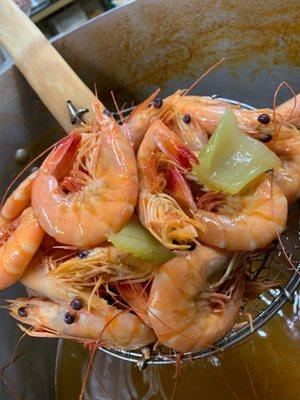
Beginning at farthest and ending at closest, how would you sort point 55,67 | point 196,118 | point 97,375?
1. point 97,375
2. point 55,67
3. point 196,118

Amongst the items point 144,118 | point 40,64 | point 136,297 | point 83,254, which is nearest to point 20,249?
point 83,254

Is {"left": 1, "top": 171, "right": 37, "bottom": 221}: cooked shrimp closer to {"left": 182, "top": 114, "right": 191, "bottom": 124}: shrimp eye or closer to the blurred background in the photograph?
{"left": 182, "top": 114, "right": 191, "bottom": 124}: shrimp eye

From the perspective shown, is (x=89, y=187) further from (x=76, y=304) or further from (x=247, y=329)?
(x=247, y=329)

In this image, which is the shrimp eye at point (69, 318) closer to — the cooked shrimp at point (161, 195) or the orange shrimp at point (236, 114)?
the cooked shrimp at point (161, 195)

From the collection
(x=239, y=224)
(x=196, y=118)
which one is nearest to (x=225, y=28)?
(x=196, y=118)

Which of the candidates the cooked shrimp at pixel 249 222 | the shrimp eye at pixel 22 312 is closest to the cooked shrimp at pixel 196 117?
the cooked shrimp at pixel 249 222

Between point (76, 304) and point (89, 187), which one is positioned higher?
point (89, 187)

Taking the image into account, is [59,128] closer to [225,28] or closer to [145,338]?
[225,28]
